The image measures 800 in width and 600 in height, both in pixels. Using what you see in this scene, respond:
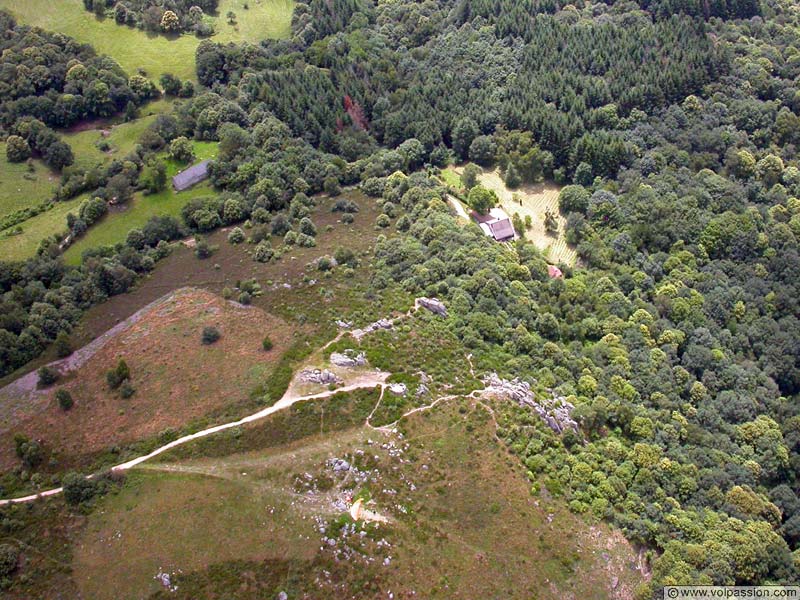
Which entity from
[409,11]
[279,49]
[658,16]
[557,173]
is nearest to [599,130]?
[557,173]

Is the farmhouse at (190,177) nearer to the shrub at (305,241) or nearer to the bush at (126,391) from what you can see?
the shrub at (305,241)

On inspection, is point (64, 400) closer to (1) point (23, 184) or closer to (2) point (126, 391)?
(2) point (126, 391)

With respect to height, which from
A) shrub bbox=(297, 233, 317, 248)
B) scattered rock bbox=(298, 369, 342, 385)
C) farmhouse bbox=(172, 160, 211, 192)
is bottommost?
scattered rock bbox=(298, 369, 342, 385)

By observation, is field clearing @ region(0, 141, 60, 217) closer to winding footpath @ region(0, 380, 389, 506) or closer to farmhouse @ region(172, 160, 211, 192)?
farmhouse @ region(172, 160, 211, 192)

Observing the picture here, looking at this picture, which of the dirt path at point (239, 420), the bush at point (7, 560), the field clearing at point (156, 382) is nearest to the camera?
the bush at point (7, 560)

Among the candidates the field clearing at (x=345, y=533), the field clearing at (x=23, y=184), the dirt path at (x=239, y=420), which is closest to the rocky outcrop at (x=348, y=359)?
the dirt path at (x=239, y=420)

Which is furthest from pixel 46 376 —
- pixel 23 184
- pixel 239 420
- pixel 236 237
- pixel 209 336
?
pixel 23 184

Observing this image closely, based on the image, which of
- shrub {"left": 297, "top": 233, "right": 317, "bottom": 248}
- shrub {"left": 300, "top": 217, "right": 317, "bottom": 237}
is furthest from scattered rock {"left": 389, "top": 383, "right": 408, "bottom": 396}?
shrub {"left": 300, "top": 217, "right": 317, "bottom": 237}
